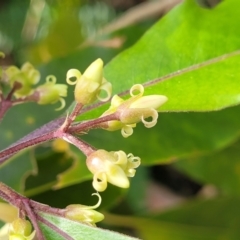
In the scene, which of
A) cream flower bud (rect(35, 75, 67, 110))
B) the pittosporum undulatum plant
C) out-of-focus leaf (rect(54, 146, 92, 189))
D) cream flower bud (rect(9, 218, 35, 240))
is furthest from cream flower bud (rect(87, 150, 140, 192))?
out-of-focus leaf (rect(54, 146, 92, 189))

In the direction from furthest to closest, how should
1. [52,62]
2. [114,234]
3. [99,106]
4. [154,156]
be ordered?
[52,62] → [154,156] → [99,106] → [114,234]

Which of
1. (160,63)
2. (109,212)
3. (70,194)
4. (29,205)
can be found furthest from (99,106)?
(109,212)

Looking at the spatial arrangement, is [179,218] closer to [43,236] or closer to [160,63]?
[160,63]

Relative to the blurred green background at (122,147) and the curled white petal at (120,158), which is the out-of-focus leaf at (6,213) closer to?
the blurred green background at (122,147)

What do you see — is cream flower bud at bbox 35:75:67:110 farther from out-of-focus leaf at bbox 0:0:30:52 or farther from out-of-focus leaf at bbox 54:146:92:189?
out-of-focus leaf at bbox 0:0:30:52

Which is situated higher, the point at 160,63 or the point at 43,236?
the point at 160,63

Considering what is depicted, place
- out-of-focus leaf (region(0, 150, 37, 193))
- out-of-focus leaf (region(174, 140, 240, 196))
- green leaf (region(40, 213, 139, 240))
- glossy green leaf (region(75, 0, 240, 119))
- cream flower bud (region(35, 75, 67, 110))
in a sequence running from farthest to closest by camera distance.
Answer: out-of-focus leaf (region(174, 140, 240, 196)), out-of-focus leaf (region(0, 150, 37, 193)), cream flower bud (region(35, 75, 67, 110)), glossy green leaf (region(75, 0, 240, 119)), green leaf (region(40, 213, 139, 240))

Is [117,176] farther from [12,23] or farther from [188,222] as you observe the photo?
[12,23]

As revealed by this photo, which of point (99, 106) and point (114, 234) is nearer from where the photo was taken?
point (114, 234)
